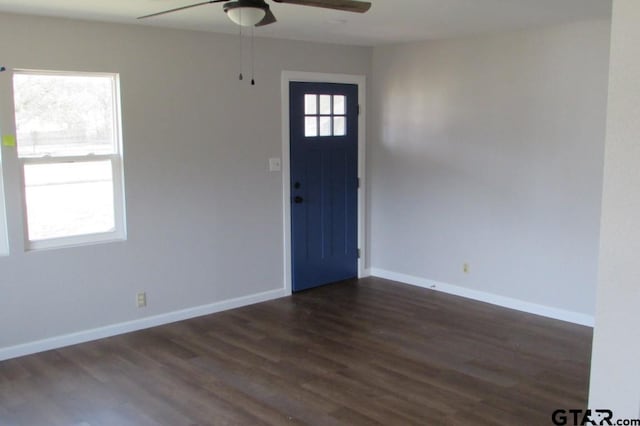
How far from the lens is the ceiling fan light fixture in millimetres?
2965

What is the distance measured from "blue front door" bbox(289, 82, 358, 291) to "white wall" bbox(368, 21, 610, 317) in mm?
308

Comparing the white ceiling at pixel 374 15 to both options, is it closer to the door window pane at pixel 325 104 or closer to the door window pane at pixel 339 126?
the door window pane at pixel 325 104

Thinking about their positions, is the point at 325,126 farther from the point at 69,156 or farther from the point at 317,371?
the point at 317,371

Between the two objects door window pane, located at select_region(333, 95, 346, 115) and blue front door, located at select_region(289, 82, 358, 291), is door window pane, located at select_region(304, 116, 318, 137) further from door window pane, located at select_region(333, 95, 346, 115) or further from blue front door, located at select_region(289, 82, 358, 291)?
door window pane, located at select_region(333, 95, 346, 115)

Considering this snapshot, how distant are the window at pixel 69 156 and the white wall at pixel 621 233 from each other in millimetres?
3728

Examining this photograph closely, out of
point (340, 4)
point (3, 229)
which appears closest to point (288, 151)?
point (3, 229)

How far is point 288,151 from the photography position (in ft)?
19.2

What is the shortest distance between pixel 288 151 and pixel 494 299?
2361mm

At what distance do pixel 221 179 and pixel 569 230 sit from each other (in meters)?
2.97

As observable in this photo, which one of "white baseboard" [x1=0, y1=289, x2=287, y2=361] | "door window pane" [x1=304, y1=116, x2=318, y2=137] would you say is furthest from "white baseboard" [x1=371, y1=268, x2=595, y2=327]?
"door window pane" [x1=304, y1=116, x2=318, y2=137]

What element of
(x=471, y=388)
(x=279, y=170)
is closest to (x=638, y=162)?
(x=471, y=388)

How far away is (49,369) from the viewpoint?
13.8ft

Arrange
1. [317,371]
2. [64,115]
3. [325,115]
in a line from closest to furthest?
[317,371] < [64,115] < [325,115]

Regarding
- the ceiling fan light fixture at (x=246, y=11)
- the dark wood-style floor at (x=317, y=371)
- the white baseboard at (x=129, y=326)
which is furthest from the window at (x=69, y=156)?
the ceiling fan light fixture at (x=246, y=11)
